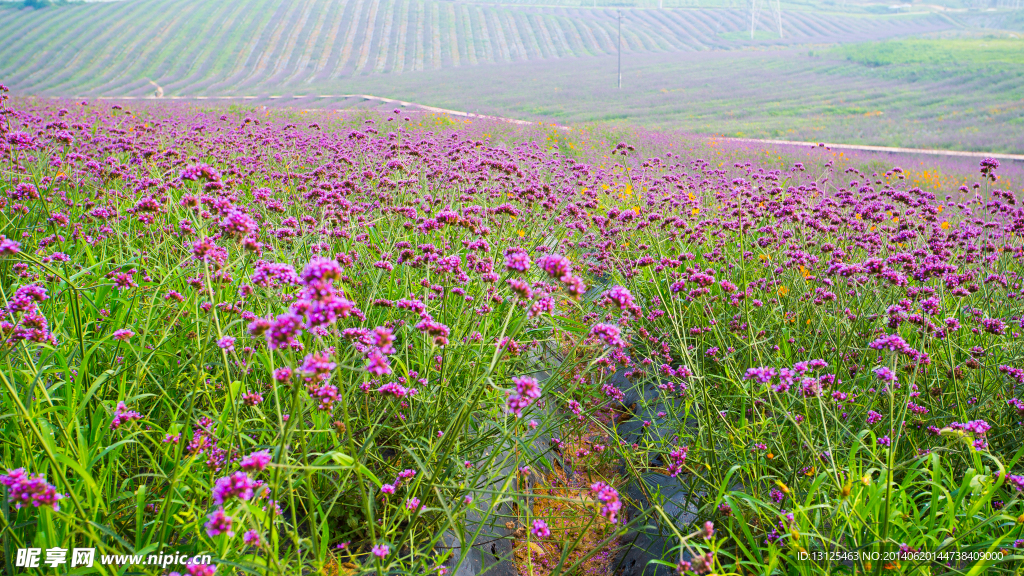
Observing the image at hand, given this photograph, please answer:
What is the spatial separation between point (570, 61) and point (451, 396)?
64.0m

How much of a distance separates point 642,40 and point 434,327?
262 ft

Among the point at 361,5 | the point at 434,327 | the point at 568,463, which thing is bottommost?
the point at 568,463

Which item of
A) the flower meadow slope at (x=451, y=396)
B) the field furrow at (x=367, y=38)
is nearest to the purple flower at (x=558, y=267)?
the flower meadow slope at (x=451, y=396)

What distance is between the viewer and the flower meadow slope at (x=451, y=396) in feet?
5.51

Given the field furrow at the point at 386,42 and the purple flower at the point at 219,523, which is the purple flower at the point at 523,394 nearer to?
the purple flower at the point at 219,523

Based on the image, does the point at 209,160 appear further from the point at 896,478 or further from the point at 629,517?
the point at 896,478

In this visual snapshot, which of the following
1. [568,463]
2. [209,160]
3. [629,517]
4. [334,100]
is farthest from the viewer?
[334,100]

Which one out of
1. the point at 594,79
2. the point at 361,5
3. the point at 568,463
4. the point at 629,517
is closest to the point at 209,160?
the point at 568,463

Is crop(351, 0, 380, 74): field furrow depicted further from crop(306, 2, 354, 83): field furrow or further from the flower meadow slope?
the flower meadow slope

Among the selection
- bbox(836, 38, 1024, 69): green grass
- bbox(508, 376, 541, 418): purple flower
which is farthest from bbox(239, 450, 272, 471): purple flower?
bbox(836, 38, 1024, 69): green grass

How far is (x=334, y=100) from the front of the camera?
34188 millimetres

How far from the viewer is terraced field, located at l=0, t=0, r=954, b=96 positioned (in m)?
48.4

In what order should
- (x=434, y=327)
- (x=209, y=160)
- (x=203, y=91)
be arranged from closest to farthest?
1. (x=434, y=327)
2. (x=209, y=160)
3. (x=203, y=91)

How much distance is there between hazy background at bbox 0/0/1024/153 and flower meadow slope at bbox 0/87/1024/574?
19.6 meters
